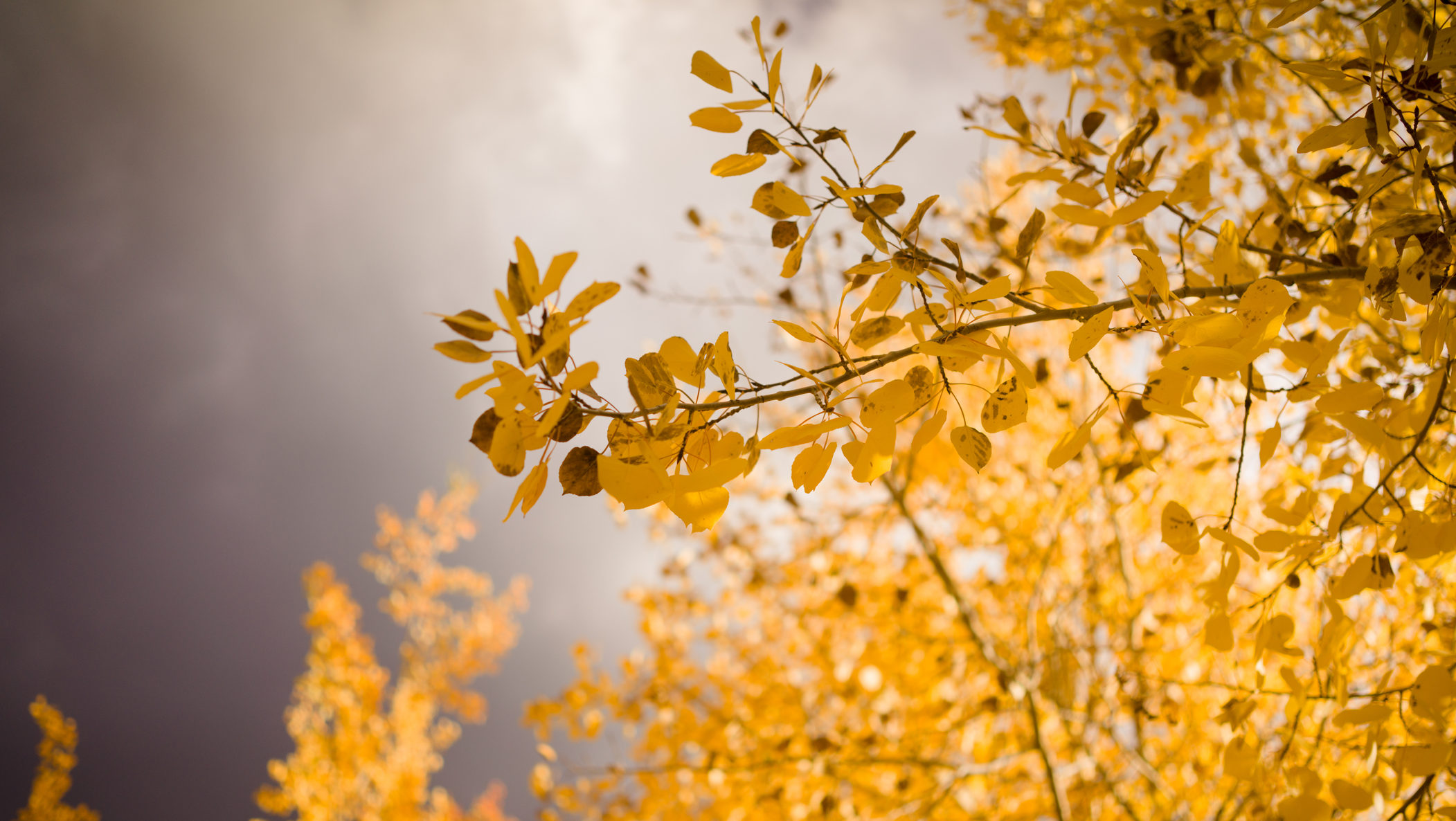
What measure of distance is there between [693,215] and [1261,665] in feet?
5.87

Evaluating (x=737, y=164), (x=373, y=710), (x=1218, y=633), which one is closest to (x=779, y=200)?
(x=737, y=164)

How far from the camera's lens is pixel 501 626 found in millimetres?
8539

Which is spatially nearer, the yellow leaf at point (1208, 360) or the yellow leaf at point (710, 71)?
the yellow leaf at point (1208, 360)

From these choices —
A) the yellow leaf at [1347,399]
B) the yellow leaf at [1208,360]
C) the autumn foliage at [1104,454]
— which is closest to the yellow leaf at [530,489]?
the autumn foliage at [1104,454]

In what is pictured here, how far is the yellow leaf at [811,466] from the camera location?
50 centimetres

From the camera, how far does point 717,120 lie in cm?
51

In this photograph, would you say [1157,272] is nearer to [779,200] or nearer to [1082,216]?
[1082,216]

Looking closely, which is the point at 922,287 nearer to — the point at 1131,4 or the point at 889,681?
the point at 1131,4

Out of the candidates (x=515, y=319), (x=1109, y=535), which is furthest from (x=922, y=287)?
(x=1109, y=535)

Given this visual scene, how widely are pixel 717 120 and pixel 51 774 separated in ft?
26.2

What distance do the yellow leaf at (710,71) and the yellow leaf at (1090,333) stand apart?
1.24ft

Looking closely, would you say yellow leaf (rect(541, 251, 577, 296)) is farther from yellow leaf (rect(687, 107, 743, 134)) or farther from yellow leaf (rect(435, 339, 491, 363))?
yellow leaf (rect(687, 107, 743, 134))

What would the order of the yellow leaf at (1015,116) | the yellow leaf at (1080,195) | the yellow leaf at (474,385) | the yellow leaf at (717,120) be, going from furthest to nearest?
the yellow leaf at (1015,116)
the yellow leaf at (1080,195)
the yellow leaf at (717,120)
the yellow leaf at (474,385)

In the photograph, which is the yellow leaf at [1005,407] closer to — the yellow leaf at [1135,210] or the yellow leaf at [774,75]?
the yellow leaf at [1135,210]
